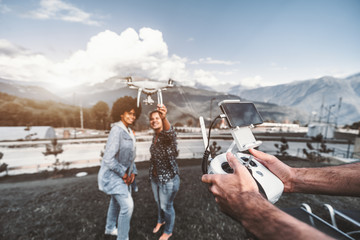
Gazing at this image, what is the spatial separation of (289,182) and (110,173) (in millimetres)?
2900

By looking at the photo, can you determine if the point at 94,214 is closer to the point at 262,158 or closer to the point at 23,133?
the point at 262,158

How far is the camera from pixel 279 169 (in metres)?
1.62

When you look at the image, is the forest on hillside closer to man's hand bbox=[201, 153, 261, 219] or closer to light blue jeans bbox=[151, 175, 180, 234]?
light blue jeans bbox=[151, 175, 180, 234]

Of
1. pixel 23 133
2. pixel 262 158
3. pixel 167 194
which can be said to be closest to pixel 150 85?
pixel 262 158

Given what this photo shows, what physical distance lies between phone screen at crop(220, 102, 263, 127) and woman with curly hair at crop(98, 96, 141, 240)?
240 cm

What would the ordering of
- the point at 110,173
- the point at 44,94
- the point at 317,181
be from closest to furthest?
the point at 317,181 < the point at 110,173 < the point at 44,94

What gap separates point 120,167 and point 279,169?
2.68 m

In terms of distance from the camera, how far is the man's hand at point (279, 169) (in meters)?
1.58

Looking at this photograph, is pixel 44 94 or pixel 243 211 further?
pixel 44 94

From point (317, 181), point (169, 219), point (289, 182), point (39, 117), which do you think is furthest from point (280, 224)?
point (39, 117)

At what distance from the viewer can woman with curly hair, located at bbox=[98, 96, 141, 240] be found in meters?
2.90

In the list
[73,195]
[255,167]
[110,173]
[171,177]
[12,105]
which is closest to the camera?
[255,167]

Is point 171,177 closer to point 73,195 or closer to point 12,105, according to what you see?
point 73,195

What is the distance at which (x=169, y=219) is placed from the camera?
3.48 m
